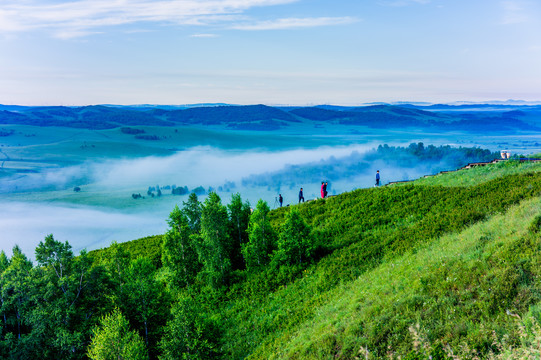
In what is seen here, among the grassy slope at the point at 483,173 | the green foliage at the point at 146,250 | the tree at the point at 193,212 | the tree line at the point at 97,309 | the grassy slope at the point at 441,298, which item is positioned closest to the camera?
the grassy slope at the point at 441,298

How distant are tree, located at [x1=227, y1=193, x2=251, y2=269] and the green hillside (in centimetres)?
16

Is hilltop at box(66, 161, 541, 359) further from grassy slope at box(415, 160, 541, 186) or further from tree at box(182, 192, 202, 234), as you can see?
tree at box(182, 192, 202, 234)

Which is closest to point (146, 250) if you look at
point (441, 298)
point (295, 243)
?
point (295, 243)

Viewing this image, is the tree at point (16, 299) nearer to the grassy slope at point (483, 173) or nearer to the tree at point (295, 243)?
the tree at point (295, 243)

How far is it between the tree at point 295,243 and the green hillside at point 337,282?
0.12 metres

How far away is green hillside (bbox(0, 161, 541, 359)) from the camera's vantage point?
16.0 metres

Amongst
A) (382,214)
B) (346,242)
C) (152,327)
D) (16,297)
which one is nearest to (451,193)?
(382,214)

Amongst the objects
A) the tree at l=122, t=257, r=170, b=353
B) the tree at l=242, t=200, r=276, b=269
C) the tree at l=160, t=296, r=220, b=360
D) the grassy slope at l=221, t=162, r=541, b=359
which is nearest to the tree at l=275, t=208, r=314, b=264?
the grassy slope at l=221, t=162, r=541, b=359

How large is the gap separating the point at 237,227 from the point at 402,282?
22667mm

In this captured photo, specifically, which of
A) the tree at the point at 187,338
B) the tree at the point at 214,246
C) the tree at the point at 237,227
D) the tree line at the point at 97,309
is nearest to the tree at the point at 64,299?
the tree line at the point at 97,309

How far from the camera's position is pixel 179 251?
35.6 m

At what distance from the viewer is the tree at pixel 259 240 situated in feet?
116

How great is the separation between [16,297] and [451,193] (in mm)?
40482

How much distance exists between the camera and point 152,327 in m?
26.1
